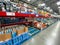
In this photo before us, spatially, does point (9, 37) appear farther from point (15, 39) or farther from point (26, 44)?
point (26, 44)

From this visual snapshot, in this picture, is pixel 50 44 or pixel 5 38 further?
pixel 50 44

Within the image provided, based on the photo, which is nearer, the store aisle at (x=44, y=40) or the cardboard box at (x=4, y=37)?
the cardboard box at (x=4, y=37)

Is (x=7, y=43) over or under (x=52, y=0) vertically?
under

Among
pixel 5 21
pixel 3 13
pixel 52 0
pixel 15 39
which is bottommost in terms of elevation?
pixel 15 39

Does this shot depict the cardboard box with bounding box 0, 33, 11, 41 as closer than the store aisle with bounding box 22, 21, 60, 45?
Yes

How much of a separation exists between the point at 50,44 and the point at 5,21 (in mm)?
2367

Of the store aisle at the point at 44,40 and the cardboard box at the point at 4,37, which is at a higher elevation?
the cardboard box at the point at 4,37

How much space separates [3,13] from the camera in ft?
10.4

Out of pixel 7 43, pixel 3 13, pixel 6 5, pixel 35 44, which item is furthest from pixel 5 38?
pixel 35 44

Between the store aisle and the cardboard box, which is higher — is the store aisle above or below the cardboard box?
below

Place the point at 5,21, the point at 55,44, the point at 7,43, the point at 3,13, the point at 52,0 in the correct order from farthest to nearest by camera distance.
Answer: the point at 52,0 < the point at 5,21 < the point at 55,44 < the point at 7,43 < the point at 3,13

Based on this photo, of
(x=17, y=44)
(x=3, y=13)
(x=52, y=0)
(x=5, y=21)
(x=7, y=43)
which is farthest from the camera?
(x=52, y=0)

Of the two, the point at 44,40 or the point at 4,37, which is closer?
the point at 4,37

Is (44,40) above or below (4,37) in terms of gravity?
below
